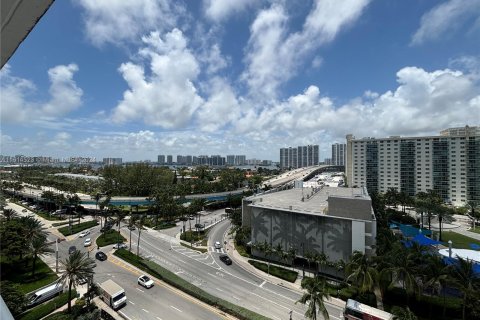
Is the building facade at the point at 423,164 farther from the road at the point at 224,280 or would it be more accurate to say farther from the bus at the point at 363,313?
the bus at the point at 363,313

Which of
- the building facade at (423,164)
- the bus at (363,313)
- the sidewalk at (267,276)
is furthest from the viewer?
the building facade at (423,164)

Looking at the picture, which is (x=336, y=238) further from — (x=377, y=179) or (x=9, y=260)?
(x=377, y=179)

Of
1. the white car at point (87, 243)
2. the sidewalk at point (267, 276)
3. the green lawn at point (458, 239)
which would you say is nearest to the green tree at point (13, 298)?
the white car at point (87, 243)

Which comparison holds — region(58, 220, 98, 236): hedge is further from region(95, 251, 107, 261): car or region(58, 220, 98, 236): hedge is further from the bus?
the bus

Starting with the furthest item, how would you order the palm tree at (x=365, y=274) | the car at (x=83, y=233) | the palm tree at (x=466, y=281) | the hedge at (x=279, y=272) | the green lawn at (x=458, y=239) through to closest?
1. the car at (x=83, y=233)
2. the green lawn at (x=458, y=239)
3. the hedge at (x=279, y=272)
4. the palm tree at (x=365, y=274)
5. the palm tree at (x=466, y=281)

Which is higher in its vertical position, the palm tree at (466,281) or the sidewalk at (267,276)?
the palm tree at (466,281)

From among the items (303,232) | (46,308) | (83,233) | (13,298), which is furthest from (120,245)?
(303,232)

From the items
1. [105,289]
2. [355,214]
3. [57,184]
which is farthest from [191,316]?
A: [57,184]
